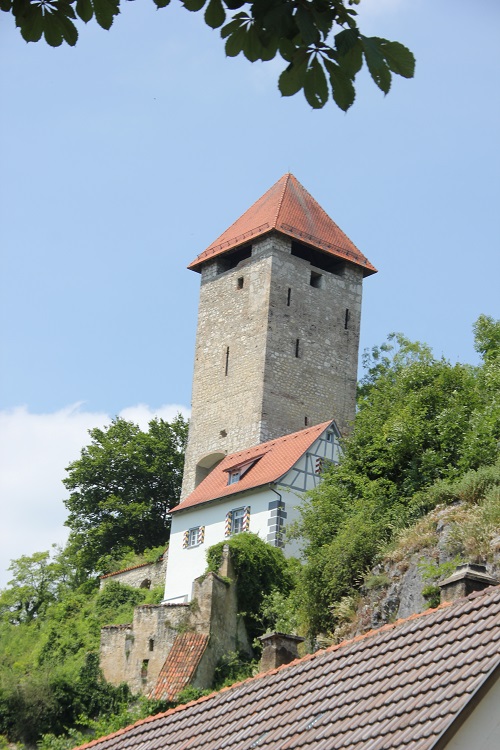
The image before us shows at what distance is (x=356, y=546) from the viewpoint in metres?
27.2

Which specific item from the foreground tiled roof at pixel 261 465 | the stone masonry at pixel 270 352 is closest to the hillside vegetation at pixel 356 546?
the foreground tiled roof at pixel 261 465

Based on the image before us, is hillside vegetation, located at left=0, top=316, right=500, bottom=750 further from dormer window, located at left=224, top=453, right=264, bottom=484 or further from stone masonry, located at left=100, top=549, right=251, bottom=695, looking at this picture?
dormer window, located at left=224, top=453, right=264, bottom=484

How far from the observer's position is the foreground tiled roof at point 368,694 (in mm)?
10727

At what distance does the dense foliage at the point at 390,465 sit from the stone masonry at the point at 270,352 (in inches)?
253

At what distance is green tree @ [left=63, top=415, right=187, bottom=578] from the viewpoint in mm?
47750

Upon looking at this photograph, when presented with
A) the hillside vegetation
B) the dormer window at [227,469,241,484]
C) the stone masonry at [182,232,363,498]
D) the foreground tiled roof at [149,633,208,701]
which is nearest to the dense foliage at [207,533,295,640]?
the hillside vegetation

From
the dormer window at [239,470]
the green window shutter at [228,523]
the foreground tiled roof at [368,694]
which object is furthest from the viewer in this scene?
the dormer window at [239,470]

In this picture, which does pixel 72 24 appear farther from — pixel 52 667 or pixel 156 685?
pixel 52 667

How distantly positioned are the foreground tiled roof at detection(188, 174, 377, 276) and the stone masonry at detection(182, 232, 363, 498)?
1.32 ft

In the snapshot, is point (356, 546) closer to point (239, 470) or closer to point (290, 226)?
point (239, 470)

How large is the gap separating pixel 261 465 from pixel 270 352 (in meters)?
6.34

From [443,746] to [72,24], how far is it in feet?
19.6

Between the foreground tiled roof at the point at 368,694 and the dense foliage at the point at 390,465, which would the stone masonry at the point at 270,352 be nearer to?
the dense foliage at the point at 390,465

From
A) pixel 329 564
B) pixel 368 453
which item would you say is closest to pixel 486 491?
pixel 329 564
